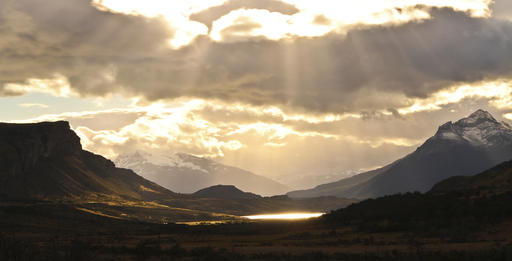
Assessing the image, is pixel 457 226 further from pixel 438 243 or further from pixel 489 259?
pixel 489 259

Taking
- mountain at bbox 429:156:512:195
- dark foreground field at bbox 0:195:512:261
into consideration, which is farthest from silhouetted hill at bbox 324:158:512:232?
mountain at bbox 429:156:512:195

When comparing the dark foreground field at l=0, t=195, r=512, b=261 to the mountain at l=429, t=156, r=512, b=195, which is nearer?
the dark foreground field at l=0, t=195, r=512, b=261

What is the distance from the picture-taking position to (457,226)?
94875 mm

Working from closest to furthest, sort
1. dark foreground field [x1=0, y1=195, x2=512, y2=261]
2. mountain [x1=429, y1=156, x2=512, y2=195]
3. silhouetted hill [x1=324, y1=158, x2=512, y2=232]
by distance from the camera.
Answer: dark foreground field [x1=0, y1=195, x2=512, y2=261] → silhouetted hill [x1=324, y1=158, x2=512, y2=232] → mountain [x1=429, y1=156, x2=512, y2=195]

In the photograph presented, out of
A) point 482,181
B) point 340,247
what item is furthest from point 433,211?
point 482,181

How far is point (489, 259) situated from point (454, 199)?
71.4 metres

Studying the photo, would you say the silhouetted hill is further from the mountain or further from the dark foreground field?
the mountain

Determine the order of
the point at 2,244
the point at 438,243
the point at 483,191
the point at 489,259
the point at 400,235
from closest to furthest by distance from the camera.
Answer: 1. the point at 489,259
2. the point at 2,244
3. the point at 438,243
4. the point at 400,235
5. the point at 483,191

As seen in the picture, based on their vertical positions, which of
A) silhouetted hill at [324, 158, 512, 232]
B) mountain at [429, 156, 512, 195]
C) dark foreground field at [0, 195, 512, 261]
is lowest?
dark foreground field at [0, 195, 512, 261]

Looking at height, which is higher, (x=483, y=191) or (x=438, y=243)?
(x=483, y=191)

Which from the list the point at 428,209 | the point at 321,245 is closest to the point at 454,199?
the point at 428,209

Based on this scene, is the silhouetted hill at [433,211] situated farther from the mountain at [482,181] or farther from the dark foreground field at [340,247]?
the mountain at [482,181]

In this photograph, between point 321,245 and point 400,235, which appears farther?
point 400,235

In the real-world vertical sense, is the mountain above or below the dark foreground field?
above
